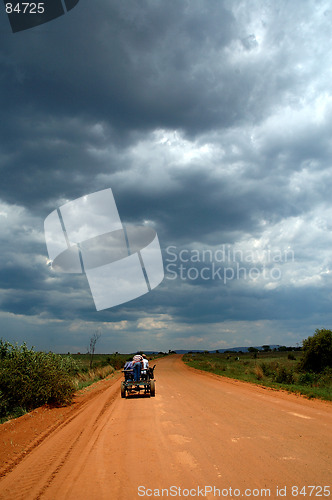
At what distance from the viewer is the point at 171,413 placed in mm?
11180

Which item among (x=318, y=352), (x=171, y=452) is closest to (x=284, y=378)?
(x=318, y=352)

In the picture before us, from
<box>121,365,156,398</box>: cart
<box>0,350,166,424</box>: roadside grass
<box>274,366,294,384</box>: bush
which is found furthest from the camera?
<box>274,366,294,384</box>: bush

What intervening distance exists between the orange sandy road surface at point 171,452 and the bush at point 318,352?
17762 millimetres

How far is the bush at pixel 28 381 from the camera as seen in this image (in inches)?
558

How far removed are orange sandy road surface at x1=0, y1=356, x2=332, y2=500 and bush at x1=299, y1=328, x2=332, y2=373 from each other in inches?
699

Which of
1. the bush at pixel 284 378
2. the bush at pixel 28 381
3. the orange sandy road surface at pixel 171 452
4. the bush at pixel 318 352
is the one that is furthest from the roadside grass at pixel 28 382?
the bush at pixel 318 352

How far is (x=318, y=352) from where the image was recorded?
93.1 ft

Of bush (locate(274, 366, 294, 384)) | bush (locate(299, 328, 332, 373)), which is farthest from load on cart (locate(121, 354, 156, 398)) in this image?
bush (locate(299, 328, 332, 373))

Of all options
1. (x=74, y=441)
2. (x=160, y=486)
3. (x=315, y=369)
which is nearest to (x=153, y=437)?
(x=74, y=441)

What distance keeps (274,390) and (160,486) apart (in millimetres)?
13728

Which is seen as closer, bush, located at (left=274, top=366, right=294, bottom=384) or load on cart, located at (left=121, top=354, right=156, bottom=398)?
load on cart, located at (left=121, top=354, right=156, bottom=398)

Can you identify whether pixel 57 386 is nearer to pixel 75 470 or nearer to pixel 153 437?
pixel 153 437

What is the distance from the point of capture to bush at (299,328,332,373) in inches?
Answer: 1101

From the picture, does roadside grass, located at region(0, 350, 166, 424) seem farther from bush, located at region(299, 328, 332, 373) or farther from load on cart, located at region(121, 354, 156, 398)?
bush, located at region(299, 328, 332, 373)
